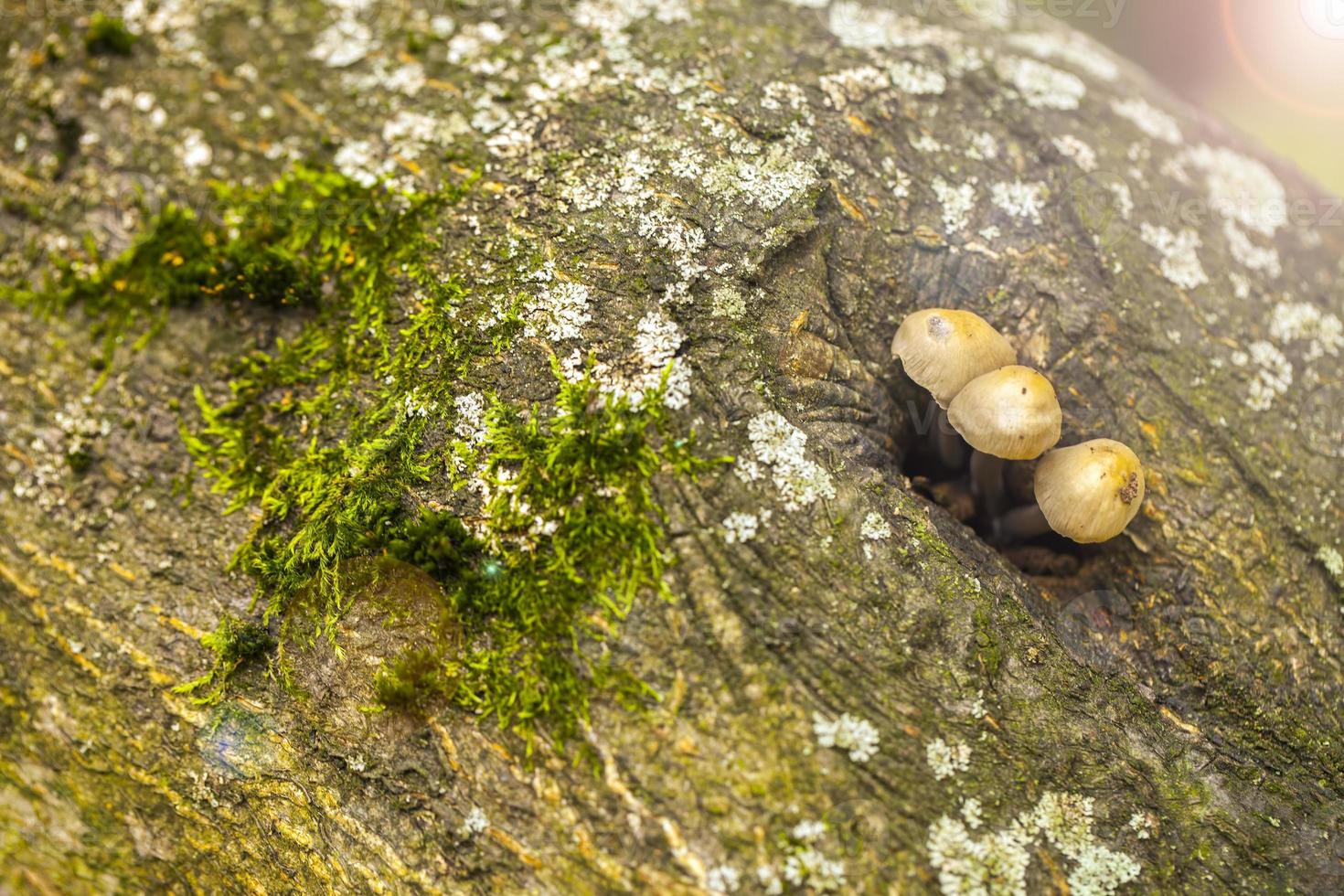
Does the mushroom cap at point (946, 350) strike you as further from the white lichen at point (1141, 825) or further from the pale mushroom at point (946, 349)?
the white lichen at point (1141, 825)

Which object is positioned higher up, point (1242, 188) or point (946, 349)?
point (1242, 188)

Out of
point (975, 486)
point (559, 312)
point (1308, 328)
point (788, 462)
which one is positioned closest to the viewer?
point (788, 462)

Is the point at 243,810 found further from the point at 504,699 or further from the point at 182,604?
the point at 504,699

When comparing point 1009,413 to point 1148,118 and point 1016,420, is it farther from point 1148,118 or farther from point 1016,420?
point 1148,118

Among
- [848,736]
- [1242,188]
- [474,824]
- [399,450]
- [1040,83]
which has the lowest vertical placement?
[474,824]

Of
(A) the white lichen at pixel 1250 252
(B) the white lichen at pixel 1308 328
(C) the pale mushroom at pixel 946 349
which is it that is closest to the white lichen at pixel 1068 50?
(A) the white lichen at pixel 1250 252

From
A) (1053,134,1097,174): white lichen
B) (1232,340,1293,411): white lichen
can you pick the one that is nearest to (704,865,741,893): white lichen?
(1232,340,1293,411): white lichen

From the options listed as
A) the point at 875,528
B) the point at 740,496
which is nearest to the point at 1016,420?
the point at 875,528
